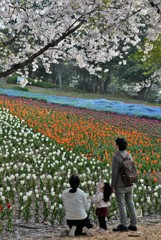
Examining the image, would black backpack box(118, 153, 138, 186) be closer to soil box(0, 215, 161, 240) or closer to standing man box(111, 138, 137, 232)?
standing man box(111, 138, 137, 232)

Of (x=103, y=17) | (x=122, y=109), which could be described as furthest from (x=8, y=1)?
(x=122, y=109)

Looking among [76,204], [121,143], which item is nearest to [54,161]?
[121,143]

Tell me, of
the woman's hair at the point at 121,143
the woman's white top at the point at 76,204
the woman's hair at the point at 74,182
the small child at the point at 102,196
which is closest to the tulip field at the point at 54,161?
the woman's white top at the point at 76,204

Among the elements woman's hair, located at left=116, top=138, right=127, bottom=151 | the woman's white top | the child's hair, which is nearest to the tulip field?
the woman's white top

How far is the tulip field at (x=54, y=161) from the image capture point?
726cm

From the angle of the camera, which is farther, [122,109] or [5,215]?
[122,109]

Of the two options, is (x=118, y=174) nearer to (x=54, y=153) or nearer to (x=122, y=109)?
(x=54, y=153)

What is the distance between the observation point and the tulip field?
7.26 meters

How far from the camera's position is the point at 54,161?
10711 mm

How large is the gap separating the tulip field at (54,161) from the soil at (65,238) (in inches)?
6.5

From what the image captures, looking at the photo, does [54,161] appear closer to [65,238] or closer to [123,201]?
[123,201]

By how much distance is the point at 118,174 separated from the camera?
5730 mm

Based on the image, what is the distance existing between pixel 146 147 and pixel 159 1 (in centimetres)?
949

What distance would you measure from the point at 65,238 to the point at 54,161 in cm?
531
